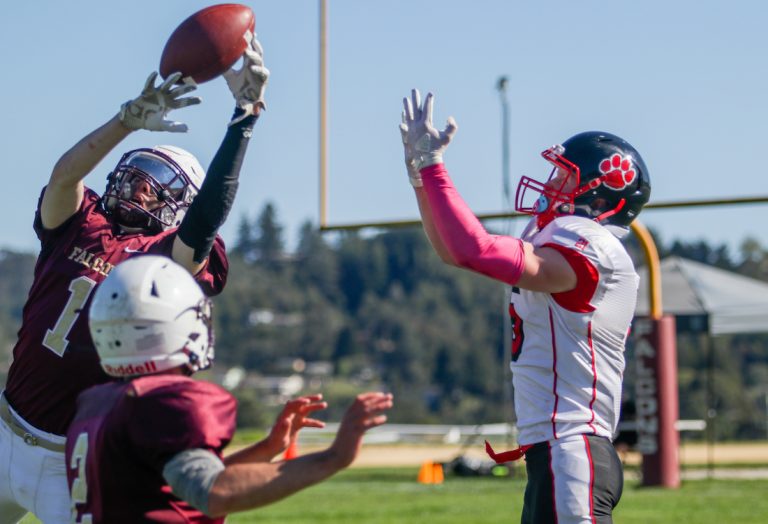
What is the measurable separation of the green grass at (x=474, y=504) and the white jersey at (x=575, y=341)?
19.7 feet

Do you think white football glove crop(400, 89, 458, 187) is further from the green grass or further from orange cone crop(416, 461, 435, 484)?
orange cone crop(416, 461, 435, 484)

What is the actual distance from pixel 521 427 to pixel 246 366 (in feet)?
254

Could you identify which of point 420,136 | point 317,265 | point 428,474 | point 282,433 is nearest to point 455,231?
point 420,136

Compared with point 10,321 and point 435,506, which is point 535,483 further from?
point 10,321

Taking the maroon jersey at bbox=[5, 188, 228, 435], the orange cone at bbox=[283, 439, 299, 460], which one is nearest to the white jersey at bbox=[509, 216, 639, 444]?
the orange cone at bbox=[283, 439, 299, 460]

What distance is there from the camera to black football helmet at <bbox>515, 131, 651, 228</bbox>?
14.6ft

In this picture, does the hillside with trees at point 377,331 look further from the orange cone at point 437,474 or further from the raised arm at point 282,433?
the raised arm at point 282,433

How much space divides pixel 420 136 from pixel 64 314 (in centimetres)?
141

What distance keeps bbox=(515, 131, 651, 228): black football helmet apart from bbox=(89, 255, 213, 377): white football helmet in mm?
1618

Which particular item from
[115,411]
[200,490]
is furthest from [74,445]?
[200,490]

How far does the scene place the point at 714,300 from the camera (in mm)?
16625

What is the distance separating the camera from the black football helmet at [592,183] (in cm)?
446

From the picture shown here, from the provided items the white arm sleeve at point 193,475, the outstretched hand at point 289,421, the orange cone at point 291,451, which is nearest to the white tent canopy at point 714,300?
the orange cone at point 291,451

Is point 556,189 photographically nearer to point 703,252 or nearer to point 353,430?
point 353,430
